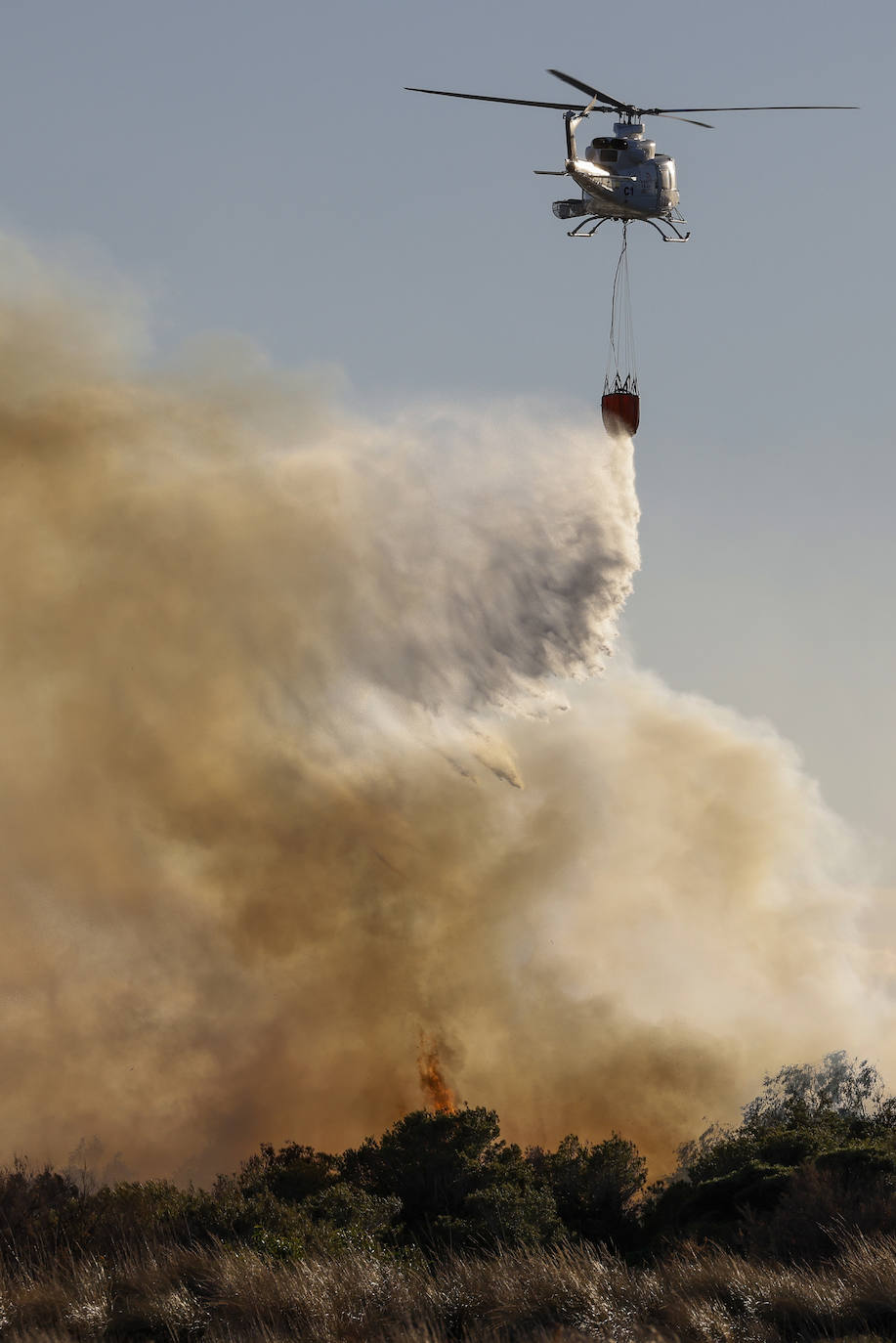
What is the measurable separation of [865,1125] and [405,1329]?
35.2 meters

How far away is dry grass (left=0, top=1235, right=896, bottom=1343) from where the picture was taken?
2523 centimetres

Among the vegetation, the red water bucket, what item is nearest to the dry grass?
the vegetation

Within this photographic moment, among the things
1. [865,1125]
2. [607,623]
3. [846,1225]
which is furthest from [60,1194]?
[607,623]

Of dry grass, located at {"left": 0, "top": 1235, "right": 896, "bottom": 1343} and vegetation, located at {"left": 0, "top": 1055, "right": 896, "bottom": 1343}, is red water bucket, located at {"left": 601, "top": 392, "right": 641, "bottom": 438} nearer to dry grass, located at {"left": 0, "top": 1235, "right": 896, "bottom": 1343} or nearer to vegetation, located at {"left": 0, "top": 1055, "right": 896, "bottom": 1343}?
vegetation, located at {"left": 0, "top": 1055, "right": 896, "bottom": 1343}

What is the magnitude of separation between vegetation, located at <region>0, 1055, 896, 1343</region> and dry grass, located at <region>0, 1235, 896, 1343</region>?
2.1 inches

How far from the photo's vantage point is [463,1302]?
27.1 m

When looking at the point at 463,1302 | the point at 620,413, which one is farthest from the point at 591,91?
the point at 463,1302

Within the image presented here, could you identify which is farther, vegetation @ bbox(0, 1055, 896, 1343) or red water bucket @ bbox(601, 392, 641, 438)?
red water bucket @ bbox(601, 392, 641, 438)

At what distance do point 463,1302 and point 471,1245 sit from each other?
1396cm

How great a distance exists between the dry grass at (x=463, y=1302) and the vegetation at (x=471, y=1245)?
0.17 feet

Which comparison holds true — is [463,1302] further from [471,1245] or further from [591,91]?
[591,91]

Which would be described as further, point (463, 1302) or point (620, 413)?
point (620, 413)

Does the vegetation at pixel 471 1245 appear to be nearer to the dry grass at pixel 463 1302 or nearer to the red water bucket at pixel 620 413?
the dry grass at pixel 463 1302

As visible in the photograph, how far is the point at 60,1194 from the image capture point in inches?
1799
